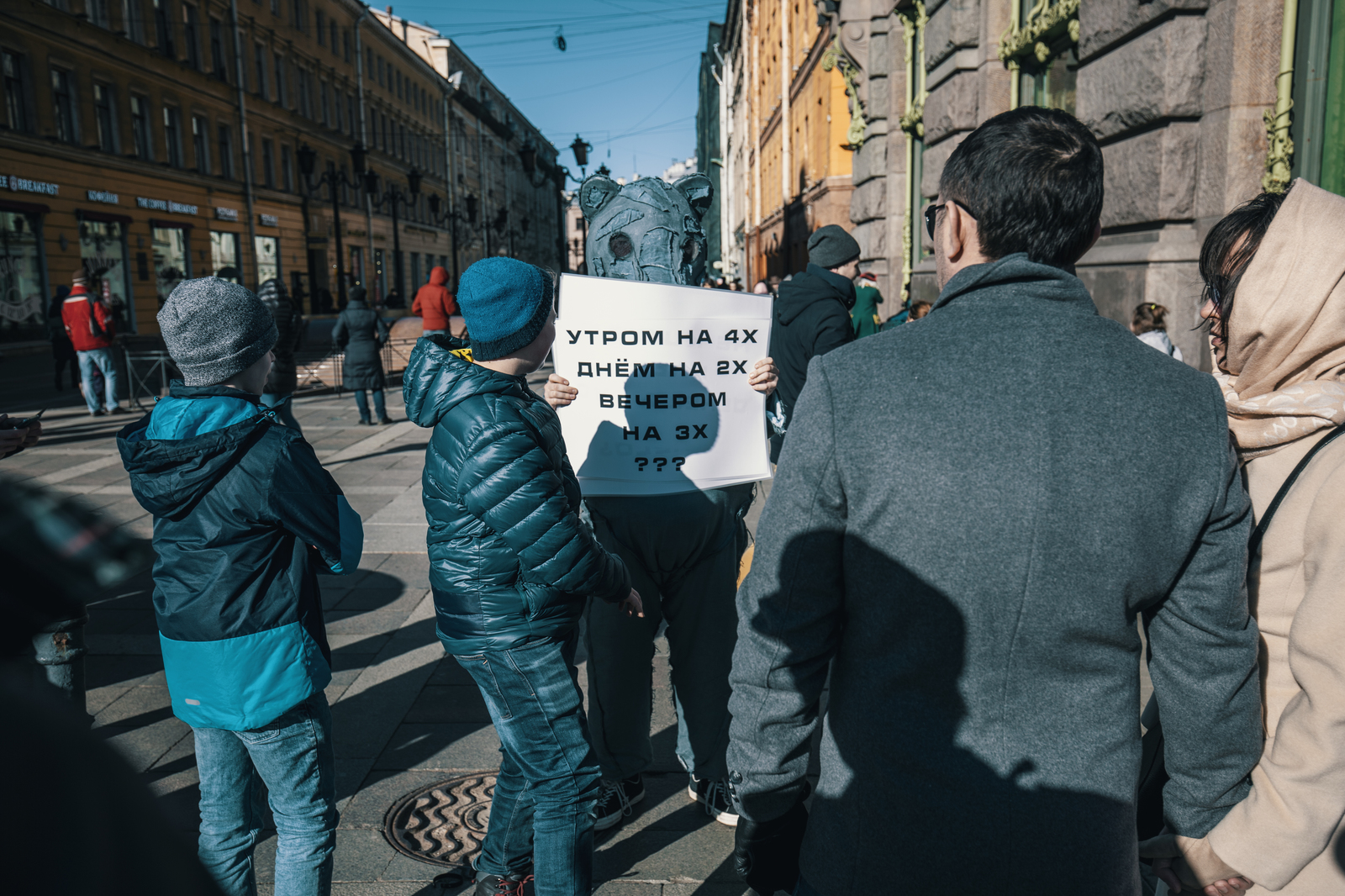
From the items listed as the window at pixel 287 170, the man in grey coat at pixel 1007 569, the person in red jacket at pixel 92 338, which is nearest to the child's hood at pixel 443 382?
the man in grey coat at pixel 1007 569

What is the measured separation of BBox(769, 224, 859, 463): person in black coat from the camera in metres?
6.02

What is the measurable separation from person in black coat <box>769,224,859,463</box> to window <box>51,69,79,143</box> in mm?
26343

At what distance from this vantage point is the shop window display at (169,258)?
1182 inches

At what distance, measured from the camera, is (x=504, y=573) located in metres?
2.27

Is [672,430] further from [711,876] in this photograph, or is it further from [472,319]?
[711,876]

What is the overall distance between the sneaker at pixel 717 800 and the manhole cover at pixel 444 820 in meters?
0.71

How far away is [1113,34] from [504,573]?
5.95m

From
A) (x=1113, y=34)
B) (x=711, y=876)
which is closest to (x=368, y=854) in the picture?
(x=711, y=876)

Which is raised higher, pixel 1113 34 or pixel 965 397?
pixel 1113 34

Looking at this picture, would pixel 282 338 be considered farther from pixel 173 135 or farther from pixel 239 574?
pixel 173 135

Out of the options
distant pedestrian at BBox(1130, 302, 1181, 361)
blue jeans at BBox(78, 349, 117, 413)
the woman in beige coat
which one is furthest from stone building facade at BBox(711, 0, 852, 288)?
the woman in beige coat

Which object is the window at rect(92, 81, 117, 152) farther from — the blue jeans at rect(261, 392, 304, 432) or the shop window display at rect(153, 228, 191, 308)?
the blue jeans at rect(261, 392, 304, 432)

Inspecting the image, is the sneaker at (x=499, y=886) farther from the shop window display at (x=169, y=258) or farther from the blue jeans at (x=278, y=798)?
the shop window display at (x=169, y=258)

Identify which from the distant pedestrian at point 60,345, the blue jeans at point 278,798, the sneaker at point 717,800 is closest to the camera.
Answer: the blue jeans at point 278,798
